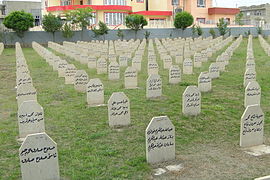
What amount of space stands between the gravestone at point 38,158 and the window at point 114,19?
38.3 metres

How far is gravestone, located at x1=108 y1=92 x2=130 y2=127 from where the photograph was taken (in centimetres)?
650

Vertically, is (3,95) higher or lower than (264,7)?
lower

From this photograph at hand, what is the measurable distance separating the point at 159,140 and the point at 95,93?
3.72 metres

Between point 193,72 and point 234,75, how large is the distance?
5.70ft

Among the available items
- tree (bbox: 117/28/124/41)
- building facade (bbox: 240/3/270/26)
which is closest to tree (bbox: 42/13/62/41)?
tree (bbox: 117/28/124/41)

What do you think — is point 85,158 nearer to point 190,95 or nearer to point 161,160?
point 161,160

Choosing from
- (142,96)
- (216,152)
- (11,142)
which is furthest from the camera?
(142,96)

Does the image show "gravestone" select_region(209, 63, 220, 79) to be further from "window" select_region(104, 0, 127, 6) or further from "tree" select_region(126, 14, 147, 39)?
"window" select_region(104, 0, 127, 6)

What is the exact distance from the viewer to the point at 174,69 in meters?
11.0

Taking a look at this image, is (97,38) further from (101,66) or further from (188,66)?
(188,66)

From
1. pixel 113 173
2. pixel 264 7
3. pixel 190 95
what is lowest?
pixel 113 173

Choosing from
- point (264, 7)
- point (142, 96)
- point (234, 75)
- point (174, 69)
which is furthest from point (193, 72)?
point (264, 7)

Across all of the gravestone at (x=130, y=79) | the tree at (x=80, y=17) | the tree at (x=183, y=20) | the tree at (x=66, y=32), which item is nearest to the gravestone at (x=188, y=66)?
the gravestone at (x=130, y=79)

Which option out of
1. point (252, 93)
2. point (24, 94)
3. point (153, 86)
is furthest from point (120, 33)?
point (252, 93)
